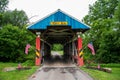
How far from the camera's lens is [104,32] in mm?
39438

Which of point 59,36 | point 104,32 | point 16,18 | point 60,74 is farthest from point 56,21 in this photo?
point 16,18

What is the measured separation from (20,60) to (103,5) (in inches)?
966

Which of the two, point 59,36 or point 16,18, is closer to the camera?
point 59,36

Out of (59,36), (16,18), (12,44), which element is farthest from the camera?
(16,18)

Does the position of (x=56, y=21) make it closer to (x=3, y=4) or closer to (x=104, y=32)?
(x=104, y=32)

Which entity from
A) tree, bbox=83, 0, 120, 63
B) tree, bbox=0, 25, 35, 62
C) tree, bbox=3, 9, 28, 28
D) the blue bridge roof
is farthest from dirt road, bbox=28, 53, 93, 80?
tree, bbox=3, 9, 28, 28

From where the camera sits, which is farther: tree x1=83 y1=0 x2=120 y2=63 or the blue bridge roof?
tree x1=83 y1=0 x2=120 y2=63

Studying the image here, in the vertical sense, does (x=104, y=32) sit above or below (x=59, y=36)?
above

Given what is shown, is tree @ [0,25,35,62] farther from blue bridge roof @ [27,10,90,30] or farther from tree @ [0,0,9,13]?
tree @ [0,0,9,13]

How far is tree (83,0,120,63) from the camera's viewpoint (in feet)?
122

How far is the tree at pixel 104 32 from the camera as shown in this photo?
37169mm

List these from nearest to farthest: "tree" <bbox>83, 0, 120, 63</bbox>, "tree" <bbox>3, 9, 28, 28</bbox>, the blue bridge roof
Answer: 1. the blue bridge roof
2. "tree" <bbox>83, 0, 120, 63</bbox>
3. "tree" <bbox>3, 9, 28, 28</bbox>

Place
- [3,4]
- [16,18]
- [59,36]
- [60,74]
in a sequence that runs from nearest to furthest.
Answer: [60,74], [59,36], [3,4], [16,18]

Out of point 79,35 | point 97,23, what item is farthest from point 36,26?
point 97,23
